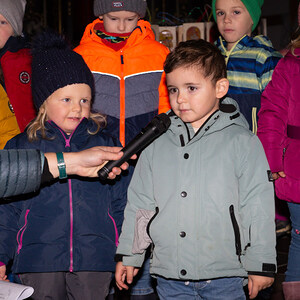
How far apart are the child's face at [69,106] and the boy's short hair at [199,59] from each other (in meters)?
0.47

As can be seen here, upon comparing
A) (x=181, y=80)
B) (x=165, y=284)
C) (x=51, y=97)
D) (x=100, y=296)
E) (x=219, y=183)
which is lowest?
(x=100, y=296)

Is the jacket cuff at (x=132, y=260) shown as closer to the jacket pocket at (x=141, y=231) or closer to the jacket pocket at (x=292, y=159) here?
the jacket pocket at (x=141, y=231)

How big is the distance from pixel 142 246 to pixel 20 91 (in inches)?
59.3

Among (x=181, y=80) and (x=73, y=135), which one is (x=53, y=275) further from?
(x=181, y=80)

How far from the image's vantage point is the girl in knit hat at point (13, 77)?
3117mm

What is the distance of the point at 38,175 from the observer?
1.91 meters

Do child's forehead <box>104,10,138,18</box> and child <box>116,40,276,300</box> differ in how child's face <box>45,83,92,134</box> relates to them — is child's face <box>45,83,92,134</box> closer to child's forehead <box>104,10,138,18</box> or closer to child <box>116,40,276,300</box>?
child <box>116,40,276,300</box>

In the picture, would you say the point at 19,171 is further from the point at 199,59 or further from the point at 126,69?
the point at 126,69

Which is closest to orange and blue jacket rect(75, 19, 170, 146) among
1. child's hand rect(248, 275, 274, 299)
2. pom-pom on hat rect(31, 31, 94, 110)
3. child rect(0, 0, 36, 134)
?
pom-pom on hat rect(31, 31, 94, 110)

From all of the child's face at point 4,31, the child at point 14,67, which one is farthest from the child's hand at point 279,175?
the child's face at point 4,31

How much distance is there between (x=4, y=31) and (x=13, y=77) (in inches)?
13.0

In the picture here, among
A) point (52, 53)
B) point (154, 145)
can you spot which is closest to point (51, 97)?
point (52, 53)

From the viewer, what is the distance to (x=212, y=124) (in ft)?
6.93

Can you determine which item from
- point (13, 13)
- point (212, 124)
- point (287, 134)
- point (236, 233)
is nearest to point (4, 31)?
point (13, 13)
